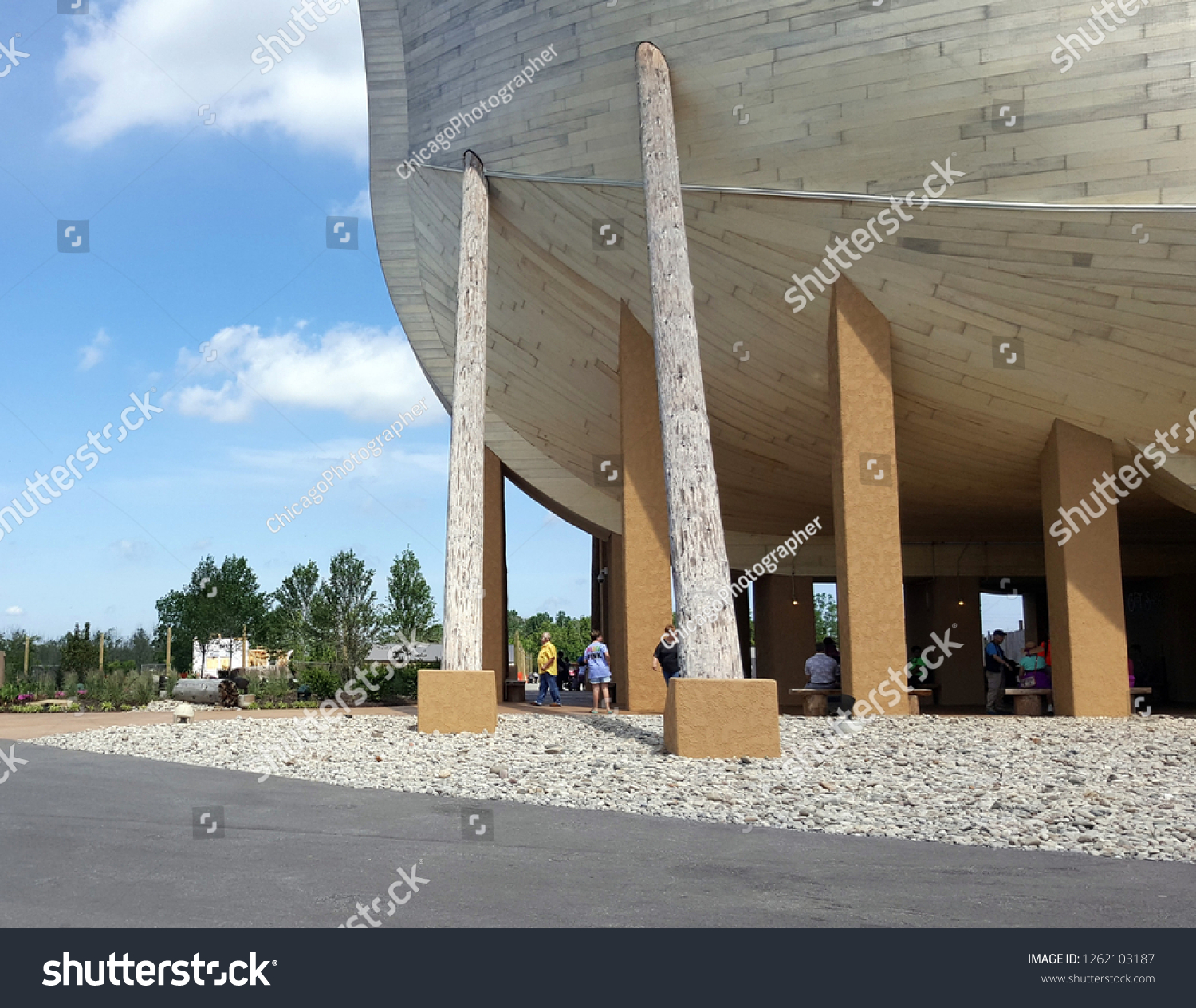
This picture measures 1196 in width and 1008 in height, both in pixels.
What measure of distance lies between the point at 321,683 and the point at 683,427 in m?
13.0

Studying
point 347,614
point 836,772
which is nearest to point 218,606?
point 347,614

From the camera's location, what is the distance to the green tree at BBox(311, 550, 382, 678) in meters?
25.4

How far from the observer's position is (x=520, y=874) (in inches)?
186

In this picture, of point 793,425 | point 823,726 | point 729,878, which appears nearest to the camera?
point 729,878

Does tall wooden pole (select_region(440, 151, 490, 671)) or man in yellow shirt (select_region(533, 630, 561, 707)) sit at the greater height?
tall wooden pole (select_region(440, 151, 490, 671))

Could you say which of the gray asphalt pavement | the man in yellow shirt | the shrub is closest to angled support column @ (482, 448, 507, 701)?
the man in yellow shirt

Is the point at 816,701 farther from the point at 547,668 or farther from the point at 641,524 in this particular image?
the point at 547,668

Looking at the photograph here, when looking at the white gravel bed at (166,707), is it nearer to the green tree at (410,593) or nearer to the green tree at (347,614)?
the green tree at (347,614)

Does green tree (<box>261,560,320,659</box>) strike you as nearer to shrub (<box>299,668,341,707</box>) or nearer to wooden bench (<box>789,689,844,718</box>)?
shrub (<box>299,668,341,707</box>)

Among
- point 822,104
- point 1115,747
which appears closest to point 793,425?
point 822,104

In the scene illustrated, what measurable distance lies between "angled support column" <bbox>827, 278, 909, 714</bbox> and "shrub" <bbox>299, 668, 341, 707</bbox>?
11.5 m
